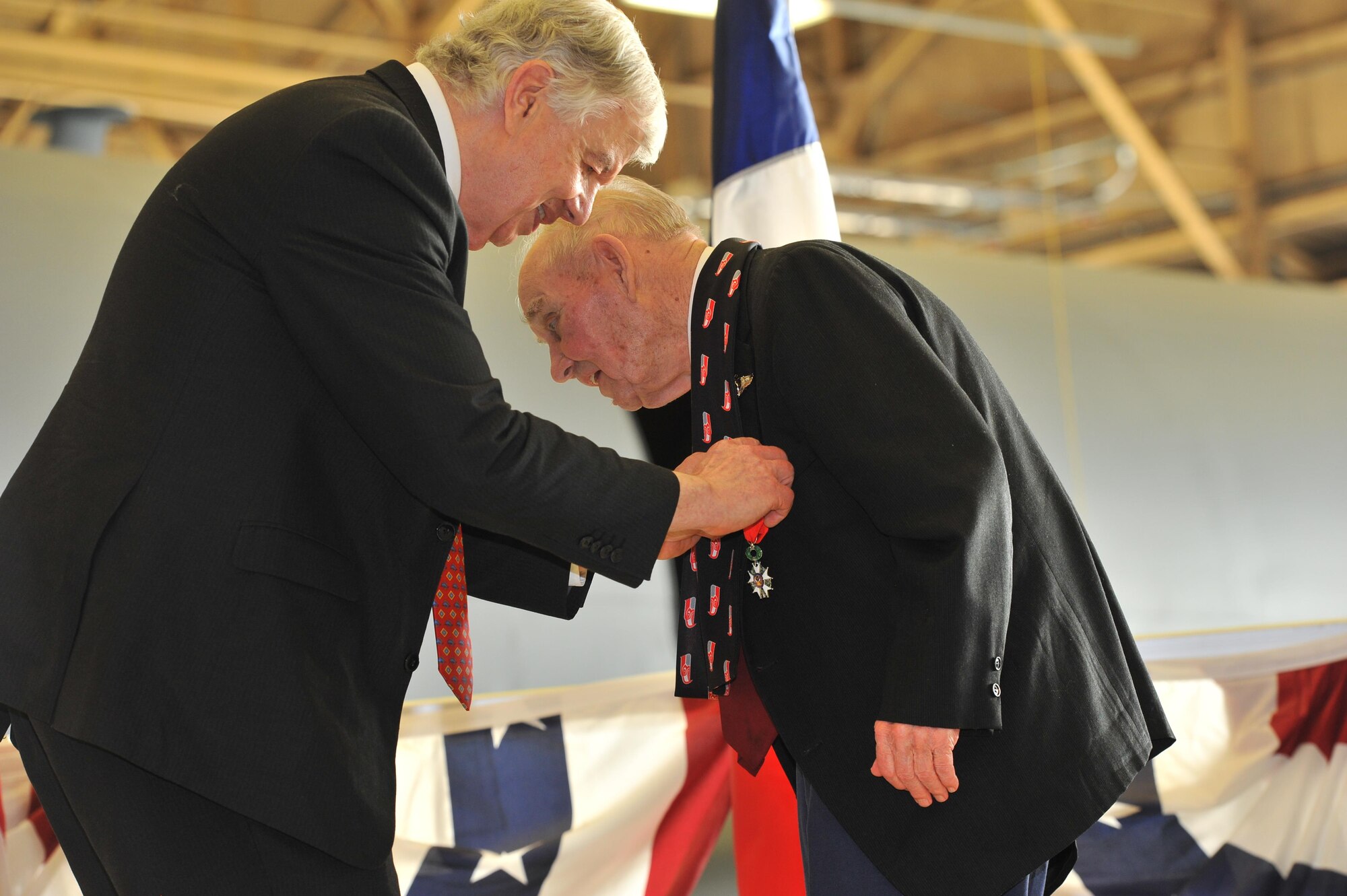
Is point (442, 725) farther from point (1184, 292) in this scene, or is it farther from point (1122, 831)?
point (1184, 292)

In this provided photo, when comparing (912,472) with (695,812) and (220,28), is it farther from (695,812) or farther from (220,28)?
(220,28)

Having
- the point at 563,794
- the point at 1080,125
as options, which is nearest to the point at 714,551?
the point at 563,794

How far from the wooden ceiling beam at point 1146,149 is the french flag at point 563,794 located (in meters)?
4.24

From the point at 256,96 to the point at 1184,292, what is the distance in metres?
3.28

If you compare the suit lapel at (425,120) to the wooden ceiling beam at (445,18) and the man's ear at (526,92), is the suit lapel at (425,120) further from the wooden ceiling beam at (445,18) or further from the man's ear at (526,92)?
the wooden ceiling beam at (445,18)

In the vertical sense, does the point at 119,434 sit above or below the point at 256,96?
below

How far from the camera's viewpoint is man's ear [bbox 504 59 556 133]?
1.17 m

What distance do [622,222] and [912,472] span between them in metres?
0.51

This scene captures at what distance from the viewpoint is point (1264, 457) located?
4410 mm

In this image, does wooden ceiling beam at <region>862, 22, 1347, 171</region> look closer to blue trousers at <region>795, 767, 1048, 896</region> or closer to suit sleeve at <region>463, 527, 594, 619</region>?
suit sleeve at <region>463, 527, 594, 619</region>

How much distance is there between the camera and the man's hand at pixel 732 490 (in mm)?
1119

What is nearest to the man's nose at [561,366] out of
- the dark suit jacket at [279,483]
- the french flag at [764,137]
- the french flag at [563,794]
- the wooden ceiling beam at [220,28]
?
the dark suit jacket at [279,483]

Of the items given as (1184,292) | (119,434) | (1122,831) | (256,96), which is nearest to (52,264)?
(256,96)

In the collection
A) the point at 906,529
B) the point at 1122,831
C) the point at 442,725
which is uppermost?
the point at 906,529
